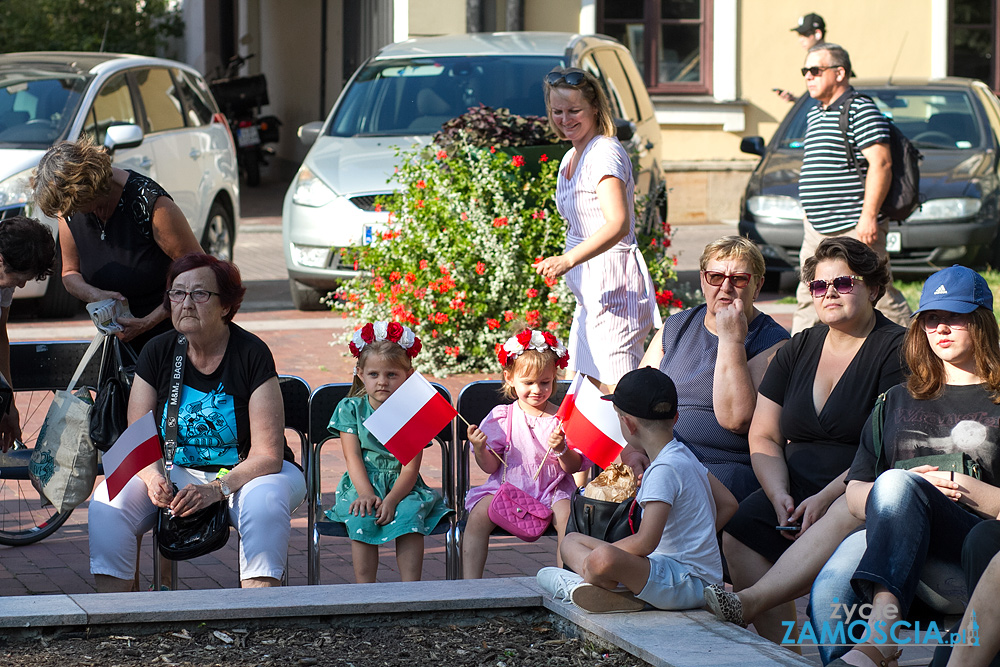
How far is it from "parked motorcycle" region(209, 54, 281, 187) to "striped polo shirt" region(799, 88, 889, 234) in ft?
47.3

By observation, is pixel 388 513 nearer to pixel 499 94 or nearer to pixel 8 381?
pixel 8 381

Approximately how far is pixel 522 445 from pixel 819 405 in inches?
41.4

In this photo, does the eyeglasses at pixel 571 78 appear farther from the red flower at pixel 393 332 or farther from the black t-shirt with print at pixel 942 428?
the black t-shirt with print at pixel 942 428

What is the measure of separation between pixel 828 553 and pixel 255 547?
5.87 feet

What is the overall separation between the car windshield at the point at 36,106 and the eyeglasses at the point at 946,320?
24.1ft

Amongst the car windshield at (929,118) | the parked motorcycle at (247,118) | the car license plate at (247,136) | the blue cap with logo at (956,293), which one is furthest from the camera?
the parked motorcycle at (247,118)

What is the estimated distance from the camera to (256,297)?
11430 millimetres

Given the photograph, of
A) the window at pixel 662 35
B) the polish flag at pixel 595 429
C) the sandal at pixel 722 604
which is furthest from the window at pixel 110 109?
the window at pixel 662 35

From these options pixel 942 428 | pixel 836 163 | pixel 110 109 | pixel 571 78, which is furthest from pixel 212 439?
pixel 110 109

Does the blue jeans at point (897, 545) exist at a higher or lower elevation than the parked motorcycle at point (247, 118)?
lower

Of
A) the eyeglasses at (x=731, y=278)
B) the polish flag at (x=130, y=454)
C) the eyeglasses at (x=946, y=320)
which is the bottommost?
the polish flag at (x=130, y=454)

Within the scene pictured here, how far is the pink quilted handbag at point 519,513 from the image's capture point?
4.52 metres

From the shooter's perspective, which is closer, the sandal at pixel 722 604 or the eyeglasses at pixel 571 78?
the sandal at pixel 722 604

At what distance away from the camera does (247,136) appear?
20.4m
